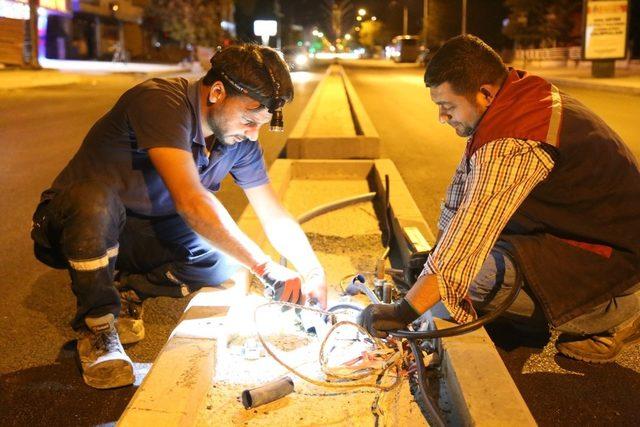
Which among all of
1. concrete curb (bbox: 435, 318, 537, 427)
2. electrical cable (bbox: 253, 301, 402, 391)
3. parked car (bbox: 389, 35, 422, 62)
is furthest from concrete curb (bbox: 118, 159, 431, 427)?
parked car (bbox: 389, 35, 422, 62)

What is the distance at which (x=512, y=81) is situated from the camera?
2684mm

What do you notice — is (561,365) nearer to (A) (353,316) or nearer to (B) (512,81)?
(A) (353,316)

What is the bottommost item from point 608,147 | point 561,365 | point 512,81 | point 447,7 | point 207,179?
point 561,365

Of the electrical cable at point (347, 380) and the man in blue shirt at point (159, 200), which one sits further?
the man in blue shirt at point (159, 200)

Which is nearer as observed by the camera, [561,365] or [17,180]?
[561,365]

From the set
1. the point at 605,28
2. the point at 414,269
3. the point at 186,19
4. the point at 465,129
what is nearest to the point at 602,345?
the point at 414,269

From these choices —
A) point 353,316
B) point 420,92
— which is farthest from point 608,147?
point 420,92

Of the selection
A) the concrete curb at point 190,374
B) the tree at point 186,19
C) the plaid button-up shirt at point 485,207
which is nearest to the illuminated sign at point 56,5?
the tree at point 186,19

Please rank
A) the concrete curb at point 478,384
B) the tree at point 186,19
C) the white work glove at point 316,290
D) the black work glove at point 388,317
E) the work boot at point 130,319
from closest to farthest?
the concrete curb at point 478,384 → the black work glove at point 388,317 → the white work glove at point 316,290 → the work boot at point 130,319 → the tree at point 186,19

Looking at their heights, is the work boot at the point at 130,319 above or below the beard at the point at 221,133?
below

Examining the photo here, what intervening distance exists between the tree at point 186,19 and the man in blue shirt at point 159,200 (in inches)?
1612

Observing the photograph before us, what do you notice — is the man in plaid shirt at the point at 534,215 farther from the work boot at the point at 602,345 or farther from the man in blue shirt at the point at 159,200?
the man in blue shirt at the point at 159,200

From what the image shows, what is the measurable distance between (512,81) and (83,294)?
2093 mm

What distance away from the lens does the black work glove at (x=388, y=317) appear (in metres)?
2.59
